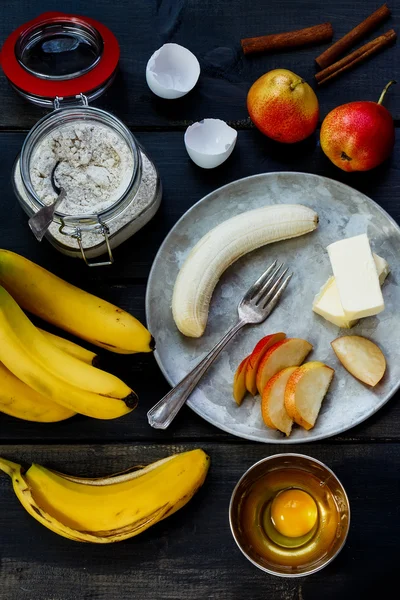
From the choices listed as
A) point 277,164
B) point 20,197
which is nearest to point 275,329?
point 277,164

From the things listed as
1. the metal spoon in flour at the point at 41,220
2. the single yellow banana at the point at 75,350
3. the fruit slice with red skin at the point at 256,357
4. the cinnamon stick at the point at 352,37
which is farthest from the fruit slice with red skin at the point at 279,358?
the cinnamon stick at the point at 352,37

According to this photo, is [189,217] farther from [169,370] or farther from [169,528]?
[169,528]

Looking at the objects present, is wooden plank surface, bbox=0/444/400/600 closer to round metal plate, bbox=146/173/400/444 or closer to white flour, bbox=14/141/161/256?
round metal plate, bbox=146/173/400/444

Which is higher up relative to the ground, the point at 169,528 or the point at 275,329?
the point at 275,329

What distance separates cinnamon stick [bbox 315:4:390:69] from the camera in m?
1.40

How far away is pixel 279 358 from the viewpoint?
49.7 inches

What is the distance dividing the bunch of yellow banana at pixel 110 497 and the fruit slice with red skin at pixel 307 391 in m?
0.16

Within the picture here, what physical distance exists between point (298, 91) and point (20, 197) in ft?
1.53

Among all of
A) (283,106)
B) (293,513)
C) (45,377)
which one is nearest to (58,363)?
(45,377)

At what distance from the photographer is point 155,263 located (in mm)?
1332

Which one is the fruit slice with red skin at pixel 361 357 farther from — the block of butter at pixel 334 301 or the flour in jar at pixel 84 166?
the flour in jar at pixel 84 166

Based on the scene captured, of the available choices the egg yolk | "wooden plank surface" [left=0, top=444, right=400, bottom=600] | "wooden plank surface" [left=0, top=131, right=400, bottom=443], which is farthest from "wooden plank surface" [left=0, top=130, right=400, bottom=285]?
the egg yolk

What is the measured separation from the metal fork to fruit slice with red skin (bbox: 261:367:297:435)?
0.10 m

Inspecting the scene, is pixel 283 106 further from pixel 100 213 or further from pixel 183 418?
pixel 183 418
